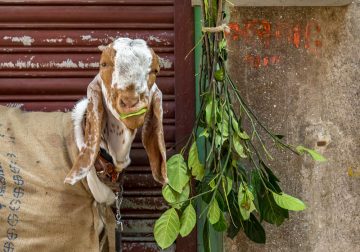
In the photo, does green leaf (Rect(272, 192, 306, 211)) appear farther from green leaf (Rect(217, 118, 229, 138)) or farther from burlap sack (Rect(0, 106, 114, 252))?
burlap sack (Rect(0, 106, 114, 252))

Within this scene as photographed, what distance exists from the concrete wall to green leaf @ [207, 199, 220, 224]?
0.42 metres

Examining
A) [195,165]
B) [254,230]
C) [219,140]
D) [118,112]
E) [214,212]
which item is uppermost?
[118,112]

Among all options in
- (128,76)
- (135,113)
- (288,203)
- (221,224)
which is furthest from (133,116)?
(288,203)

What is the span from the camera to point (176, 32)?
8.72 feet

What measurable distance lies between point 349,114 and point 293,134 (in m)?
0.25

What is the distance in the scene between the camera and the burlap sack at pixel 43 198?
7.13ft

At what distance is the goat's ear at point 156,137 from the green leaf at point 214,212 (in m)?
0.19

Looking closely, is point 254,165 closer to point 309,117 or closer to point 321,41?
point 309,117

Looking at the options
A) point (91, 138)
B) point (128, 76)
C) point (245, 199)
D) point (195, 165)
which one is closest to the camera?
point (128, 76)

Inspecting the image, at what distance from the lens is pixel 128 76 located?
1.93m

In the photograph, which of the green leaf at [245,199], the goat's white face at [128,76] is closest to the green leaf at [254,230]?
the green leaf at [245,199]

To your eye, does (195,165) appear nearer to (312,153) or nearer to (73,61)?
(312,153)

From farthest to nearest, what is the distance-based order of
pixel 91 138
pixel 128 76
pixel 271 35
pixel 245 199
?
pixel 271 35
pixel 245 199
pixel 91 138
pixel 128 76

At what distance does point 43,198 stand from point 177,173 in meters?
0.49
